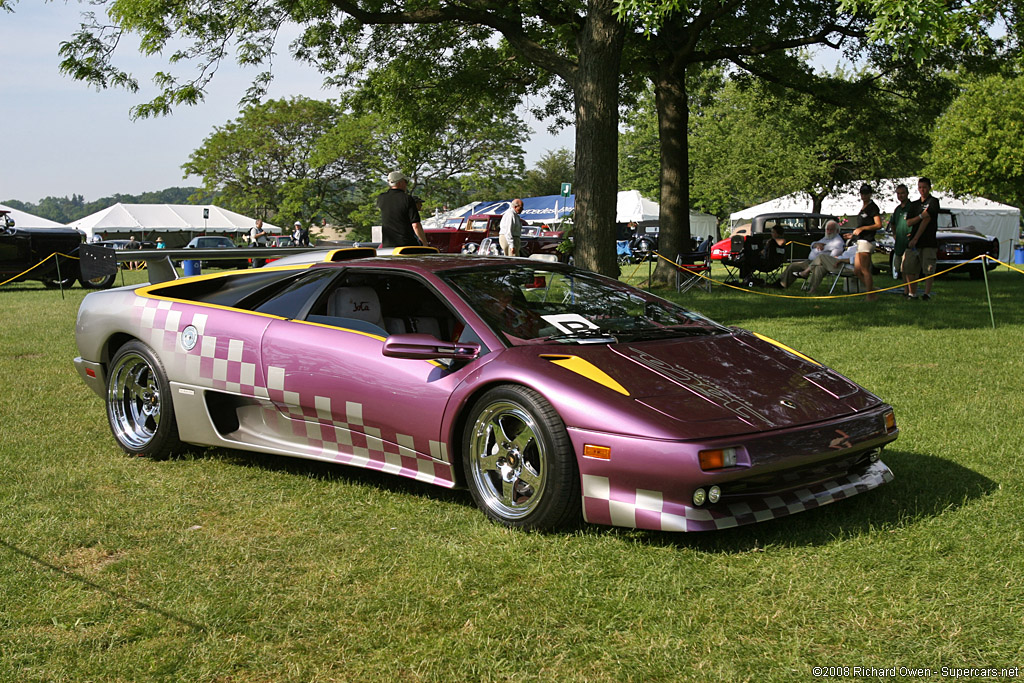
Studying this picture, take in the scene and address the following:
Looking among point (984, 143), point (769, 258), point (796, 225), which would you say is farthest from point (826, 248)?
point (984, 143)

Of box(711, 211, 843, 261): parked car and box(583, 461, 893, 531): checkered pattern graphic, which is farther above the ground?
box(711, 211, 843, 261): parked car

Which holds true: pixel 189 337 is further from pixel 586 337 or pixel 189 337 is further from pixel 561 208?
pixel 561 208

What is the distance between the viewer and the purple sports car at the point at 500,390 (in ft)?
12.1

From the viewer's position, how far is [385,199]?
36.2 feet

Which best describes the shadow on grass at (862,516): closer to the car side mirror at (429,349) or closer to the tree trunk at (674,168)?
the car side mirror at (429,349)

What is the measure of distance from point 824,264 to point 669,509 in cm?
1319

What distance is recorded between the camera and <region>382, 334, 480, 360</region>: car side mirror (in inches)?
165

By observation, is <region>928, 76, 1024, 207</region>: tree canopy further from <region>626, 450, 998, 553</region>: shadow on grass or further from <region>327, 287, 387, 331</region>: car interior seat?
<region>327, 287, 387, 331</region>: car interior seat

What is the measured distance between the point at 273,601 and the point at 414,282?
1955 mm

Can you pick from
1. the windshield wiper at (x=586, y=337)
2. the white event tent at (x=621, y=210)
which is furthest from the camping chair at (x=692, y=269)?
the white event tent at (x=621, y=210)

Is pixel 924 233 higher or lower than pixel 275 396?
higher

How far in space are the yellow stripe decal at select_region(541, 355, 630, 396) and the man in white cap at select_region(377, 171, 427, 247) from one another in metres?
7.02

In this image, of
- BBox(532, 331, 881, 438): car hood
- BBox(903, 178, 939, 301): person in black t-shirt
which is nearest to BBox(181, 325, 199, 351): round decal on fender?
BBox(532, 331, 881, 438): car hood

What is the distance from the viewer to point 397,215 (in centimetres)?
1093
